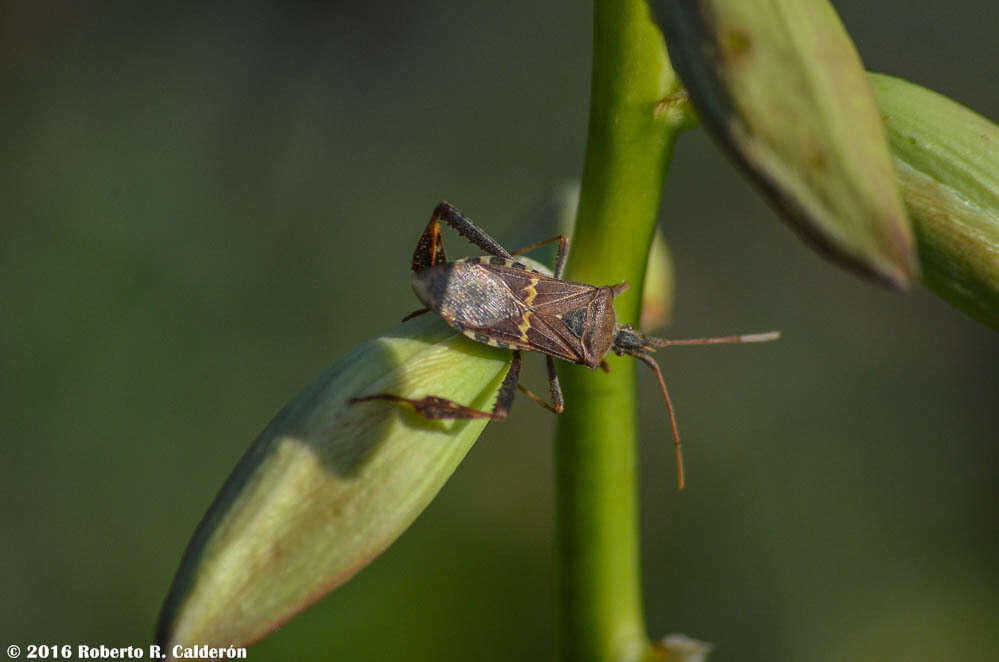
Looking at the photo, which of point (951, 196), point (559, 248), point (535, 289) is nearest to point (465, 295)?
point (559, 248)

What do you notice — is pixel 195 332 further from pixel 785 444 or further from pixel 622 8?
pixel 622 8

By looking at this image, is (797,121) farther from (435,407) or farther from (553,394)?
(553,394)

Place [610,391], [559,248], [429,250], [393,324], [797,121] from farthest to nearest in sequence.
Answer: [393,324] → [429,250] → [559,248] → [610,391] → [797,121]

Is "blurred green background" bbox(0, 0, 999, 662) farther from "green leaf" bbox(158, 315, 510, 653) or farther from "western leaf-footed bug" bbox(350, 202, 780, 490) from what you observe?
"green leaf" bbox(158, 315, 510, 653)

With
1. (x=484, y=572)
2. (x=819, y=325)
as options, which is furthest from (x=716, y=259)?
(x=484, y=572)

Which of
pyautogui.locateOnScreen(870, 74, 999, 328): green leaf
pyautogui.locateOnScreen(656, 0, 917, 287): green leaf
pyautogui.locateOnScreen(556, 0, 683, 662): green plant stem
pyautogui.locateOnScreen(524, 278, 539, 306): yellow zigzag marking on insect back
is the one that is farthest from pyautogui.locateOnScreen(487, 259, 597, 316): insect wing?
pyautogui.locateOnScreen(656, 0, 917, 287): green leaf

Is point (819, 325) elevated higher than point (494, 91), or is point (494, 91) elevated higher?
point (494, 91)
